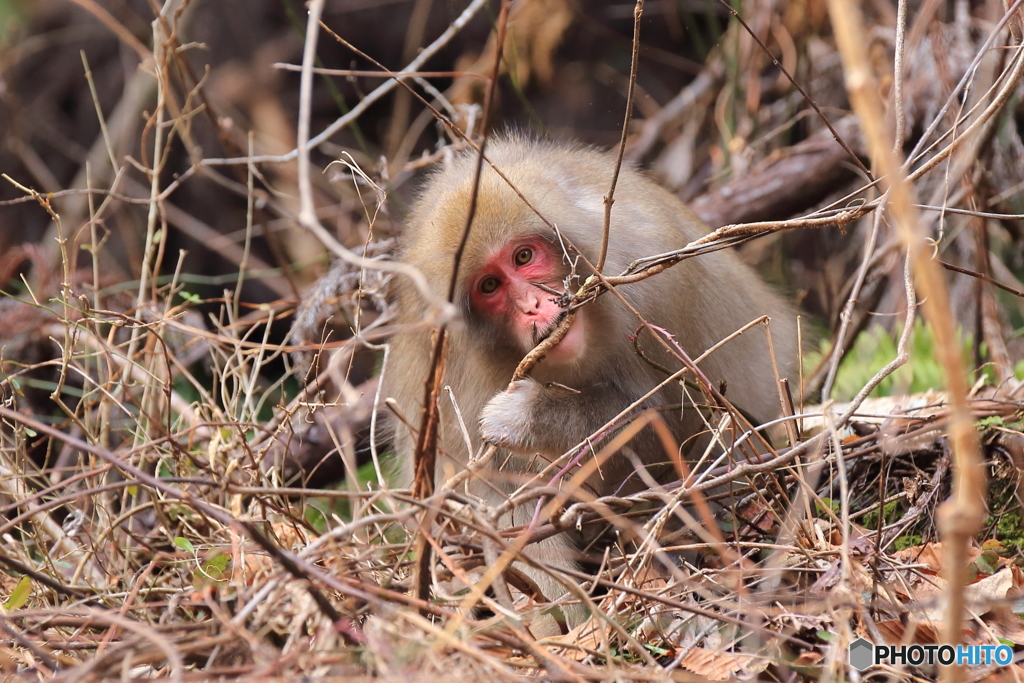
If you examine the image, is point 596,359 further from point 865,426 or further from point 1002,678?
point 1002,678

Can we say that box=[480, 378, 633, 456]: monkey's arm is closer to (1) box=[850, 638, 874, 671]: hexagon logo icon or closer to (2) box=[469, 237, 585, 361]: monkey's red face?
(2) box=[469, 237, 585, 361]: monkey's red face

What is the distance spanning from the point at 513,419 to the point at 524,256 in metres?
0.57

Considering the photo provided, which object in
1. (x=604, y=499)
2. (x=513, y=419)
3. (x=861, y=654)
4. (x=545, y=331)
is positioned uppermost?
(x=545, y=331)

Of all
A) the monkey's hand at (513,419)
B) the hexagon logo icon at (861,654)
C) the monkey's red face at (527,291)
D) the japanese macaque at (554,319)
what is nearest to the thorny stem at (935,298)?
the hexagon logo icon at (861,654)

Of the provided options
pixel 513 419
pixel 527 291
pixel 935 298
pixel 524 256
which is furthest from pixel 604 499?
pixel 935 298

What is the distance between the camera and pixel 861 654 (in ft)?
7.21

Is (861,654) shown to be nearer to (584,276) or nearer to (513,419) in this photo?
(513,419)

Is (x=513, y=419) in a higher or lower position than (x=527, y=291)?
lower

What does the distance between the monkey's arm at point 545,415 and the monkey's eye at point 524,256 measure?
42 centimetres

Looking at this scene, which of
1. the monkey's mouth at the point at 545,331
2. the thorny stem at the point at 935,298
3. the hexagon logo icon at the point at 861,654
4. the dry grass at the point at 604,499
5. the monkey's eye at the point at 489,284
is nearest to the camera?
the thorny stem at the point at 935,298

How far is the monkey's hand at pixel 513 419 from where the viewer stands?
10.4 feet

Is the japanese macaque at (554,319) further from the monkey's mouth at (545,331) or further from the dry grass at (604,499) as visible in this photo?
the dry grass at (604,499)

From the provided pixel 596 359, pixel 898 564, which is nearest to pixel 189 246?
pixel 596 359

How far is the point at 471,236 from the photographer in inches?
129
